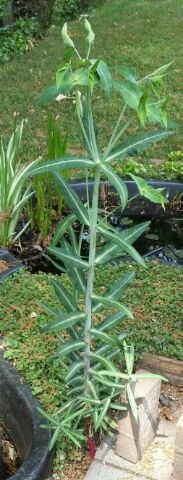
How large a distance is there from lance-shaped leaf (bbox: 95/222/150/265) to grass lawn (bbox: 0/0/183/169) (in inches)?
129

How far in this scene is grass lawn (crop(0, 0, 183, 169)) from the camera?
6086 millimetres

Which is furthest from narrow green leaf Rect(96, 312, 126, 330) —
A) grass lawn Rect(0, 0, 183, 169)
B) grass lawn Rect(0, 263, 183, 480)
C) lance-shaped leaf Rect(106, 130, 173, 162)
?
grass lawn Rect(0, 0, 183, 169)

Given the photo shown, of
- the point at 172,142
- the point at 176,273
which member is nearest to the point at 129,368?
the point at 176,273

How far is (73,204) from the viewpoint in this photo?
6.78 ft

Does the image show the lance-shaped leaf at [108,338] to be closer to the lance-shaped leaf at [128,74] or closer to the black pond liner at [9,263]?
the lance-shaped leaf at [128,74]

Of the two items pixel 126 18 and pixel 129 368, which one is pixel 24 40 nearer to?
pixel 126 18

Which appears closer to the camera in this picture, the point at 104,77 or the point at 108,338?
the point at 104,77

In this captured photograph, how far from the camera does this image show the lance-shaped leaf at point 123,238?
2.14m

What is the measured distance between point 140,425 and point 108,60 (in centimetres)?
625

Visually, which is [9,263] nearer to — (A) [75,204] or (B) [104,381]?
(B) [104,381]

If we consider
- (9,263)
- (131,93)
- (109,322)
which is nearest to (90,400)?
(109,322)

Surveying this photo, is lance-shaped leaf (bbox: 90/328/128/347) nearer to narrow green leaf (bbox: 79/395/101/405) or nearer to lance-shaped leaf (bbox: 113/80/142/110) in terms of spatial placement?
narrow green leaf (bbox: 79/395/101/405)

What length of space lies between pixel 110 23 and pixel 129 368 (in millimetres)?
8230

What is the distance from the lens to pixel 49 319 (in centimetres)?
318
